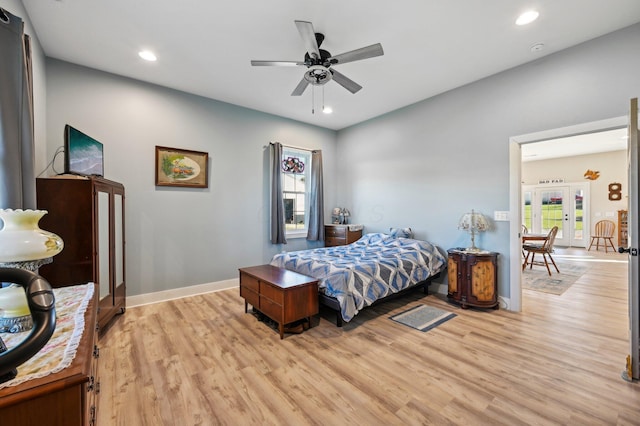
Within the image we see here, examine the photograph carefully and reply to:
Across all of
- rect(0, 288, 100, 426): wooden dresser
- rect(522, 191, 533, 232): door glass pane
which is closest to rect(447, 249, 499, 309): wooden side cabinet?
rect(0, 288, 100, 426): wooden dresser

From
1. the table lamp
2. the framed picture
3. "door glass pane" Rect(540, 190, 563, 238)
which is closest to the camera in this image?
the table lamp

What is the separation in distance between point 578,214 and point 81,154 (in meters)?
11.7

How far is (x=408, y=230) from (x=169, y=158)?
150 inches

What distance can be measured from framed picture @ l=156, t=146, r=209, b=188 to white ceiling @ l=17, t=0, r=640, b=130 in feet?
3.11

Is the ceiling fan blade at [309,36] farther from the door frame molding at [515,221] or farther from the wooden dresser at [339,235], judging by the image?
the wooden dresser at [339,235]

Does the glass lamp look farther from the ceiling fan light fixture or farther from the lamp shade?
the ceiling fan light fixture

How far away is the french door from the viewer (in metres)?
8.22

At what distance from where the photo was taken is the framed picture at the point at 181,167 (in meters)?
3.85

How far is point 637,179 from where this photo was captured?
203cm

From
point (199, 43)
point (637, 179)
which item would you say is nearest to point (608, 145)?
point (637, 179)

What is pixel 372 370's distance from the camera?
222cm

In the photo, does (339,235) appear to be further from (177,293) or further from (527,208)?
(527,208)

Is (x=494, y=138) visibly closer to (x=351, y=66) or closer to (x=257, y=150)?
(x=351, y=66)

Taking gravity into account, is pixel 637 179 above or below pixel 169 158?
below
